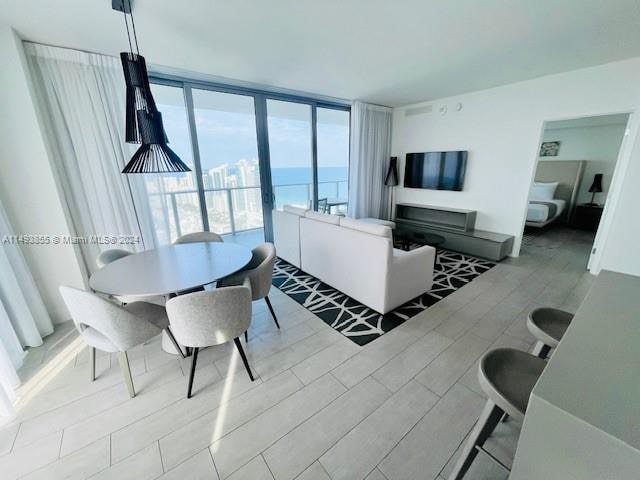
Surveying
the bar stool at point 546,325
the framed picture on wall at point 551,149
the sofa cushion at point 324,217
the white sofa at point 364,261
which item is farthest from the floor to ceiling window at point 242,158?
the framed picture on wall at point 551,149

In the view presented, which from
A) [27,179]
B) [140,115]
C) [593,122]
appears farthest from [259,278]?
[593,122]

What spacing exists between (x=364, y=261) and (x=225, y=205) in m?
3.36

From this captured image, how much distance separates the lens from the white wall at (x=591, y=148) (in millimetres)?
5511

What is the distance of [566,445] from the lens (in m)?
0.66

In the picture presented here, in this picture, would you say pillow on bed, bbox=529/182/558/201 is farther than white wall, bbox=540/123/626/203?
Yes

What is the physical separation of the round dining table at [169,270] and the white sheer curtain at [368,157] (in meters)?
3.27

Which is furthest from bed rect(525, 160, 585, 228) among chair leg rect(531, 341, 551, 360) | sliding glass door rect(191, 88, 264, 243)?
sliding glass door rect(191, 88, 264, 243)

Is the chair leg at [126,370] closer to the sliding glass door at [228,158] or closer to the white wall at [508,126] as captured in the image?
the sliding glass door at [228,158]

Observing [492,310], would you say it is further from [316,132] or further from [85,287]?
[85,287]

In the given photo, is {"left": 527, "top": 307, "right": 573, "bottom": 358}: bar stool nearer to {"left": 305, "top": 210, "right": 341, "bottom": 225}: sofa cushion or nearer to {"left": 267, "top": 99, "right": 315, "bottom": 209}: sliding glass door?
{"left": 305, "top": 210, "right": 341, "bottom": 225}: sofa cushion

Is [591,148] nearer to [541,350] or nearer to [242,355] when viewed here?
[541,350]

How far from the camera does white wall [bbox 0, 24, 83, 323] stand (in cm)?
216

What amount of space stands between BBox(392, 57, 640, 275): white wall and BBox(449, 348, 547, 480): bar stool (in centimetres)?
352

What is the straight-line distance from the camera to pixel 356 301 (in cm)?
285
